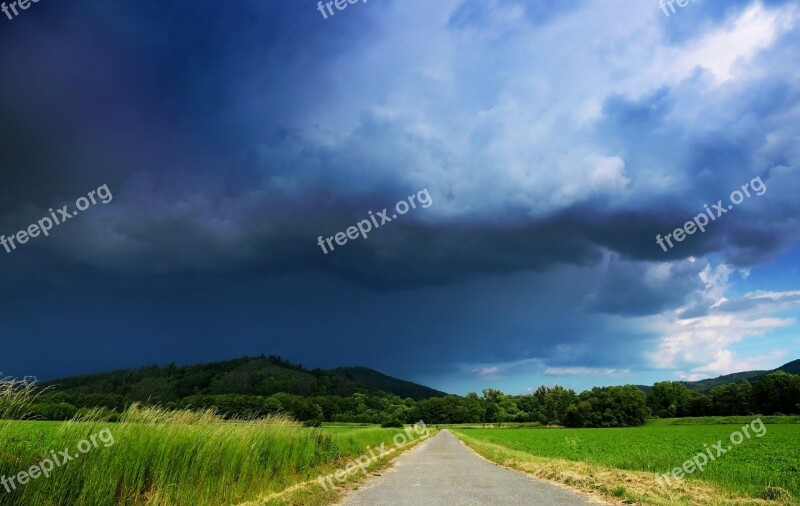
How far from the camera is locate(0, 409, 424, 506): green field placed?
26.8ft

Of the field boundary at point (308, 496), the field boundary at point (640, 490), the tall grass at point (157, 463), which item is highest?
the tall grass at point (157, 463)

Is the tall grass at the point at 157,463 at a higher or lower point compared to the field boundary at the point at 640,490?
higher

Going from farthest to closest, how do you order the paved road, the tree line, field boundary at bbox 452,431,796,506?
1. the tree line
2. the paved road
3. field boundary at bbox 452,431,796,506

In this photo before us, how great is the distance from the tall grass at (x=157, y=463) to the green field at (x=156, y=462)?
2 centimetres

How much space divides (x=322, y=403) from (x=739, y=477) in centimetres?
11648

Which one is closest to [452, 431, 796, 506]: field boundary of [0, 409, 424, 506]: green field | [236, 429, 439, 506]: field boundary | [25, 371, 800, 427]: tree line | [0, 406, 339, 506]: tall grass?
→ [236, 429, 439, 506]: field boundary

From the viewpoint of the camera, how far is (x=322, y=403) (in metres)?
124

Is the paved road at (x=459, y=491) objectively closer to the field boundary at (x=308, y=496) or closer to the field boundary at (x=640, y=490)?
the field boundary at (x=308, y=496)

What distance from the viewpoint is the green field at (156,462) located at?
8.16m

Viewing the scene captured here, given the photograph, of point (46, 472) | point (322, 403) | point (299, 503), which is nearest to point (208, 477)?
point (299, 503)

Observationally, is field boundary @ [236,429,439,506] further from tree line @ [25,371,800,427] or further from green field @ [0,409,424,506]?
tree line @ [25,371,800,427]

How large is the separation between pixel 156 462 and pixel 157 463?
5 centimetres

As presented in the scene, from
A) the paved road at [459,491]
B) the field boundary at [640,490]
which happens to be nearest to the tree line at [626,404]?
the paved road at [459,491]

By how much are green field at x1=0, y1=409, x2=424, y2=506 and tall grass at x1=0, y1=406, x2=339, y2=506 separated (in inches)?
0.6
